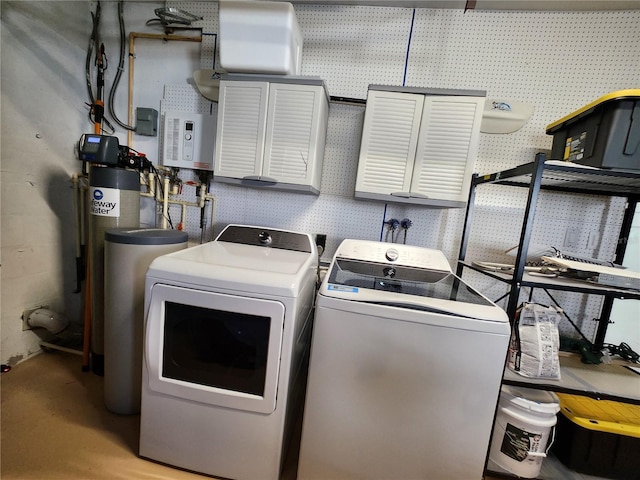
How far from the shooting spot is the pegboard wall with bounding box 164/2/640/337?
182cm

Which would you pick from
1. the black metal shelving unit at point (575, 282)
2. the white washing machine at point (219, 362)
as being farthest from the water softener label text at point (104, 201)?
the black metal shelving unit at point (575, 282)

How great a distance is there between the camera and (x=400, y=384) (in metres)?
1.15

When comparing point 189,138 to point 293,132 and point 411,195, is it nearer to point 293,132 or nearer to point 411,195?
point 293,132

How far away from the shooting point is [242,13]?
5.17ft

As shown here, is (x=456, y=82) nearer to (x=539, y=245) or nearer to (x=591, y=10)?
(x=591, y=10)

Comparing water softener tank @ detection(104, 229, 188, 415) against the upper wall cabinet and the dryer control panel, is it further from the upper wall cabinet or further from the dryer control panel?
the upper wall cabinet

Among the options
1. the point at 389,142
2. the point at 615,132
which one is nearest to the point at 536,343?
the point at 615,132

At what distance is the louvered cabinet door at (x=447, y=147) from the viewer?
163 cm

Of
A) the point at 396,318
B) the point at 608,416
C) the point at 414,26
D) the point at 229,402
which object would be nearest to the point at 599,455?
the point at 608,416

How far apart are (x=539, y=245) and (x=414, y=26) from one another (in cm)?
178

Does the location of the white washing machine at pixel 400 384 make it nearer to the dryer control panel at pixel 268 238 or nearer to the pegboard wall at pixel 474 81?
the dryer control panel at pixel 268 238

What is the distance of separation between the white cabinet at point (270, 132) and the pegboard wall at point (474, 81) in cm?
32

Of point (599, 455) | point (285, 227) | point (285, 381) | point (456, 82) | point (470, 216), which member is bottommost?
point (599, 455)

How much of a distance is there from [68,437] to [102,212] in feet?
4.10
